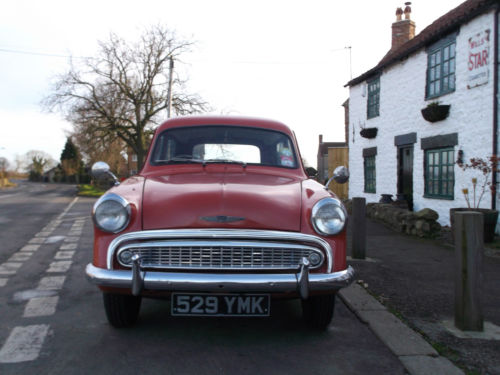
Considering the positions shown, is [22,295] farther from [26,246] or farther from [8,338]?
[26,246]

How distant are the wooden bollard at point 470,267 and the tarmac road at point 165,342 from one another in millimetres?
741

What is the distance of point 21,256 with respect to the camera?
22.2 feet

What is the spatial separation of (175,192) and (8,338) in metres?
1.61

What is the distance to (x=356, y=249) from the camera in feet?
21.4

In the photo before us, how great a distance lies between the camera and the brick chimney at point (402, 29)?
17.3 m

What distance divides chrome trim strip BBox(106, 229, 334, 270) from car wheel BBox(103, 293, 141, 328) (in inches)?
17.2

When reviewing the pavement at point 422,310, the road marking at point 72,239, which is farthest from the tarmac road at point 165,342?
the road marking at point 72,239

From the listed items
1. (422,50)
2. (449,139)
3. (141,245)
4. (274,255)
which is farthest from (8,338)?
(422,50)

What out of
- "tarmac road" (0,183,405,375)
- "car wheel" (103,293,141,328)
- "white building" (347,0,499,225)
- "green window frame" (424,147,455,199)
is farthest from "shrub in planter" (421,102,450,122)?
"car wheel" (103,293,141,328)

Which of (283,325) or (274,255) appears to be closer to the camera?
(274,255)

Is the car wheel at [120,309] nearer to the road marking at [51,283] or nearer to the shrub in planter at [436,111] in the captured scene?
the road marking at [51,283]

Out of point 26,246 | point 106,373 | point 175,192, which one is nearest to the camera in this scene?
point 106,373

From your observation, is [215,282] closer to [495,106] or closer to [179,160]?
[179,160]

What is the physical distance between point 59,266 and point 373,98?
485 inches
